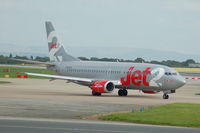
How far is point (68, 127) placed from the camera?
1063 inches

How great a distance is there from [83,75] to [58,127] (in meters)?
34.8

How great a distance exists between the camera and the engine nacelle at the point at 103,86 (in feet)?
184

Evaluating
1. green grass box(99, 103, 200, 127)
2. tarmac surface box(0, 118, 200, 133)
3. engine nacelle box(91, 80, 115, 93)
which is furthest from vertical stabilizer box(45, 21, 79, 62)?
tarmac surface box(0, 118, 200, 133)

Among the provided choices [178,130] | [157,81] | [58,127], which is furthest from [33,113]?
[157,81]

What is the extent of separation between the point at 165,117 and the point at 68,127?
8.30 meters

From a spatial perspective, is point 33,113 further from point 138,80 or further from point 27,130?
point 138,80

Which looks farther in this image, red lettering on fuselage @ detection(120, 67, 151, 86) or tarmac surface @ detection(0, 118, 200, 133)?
red lettering on fuselage @ detection(120, 67, 151, 86)

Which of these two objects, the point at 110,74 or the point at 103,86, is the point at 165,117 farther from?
the point at 110,74

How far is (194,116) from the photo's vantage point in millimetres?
33938

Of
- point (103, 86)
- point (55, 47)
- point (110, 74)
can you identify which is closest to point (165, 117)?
point (103, 86)

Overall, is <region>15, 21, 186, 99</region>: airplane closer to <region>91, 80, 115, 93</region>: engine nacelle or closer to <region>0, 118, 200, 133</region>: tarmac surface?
<region>91, 80, 115, 93</region>: engine nacelle

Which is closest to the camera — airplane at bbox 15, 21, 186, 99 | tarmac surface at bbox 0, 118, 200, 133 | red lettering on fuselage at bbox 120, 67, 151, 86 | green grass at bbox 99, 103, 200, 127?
tarmac surface at bbox 0, 118, 200, 133

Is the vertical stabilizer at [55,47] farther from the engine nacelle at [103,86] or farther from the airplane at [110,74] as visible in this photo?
the engine nacelle at [103,86]

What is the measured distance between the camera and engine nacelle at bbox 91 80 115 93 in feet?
184
